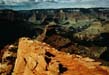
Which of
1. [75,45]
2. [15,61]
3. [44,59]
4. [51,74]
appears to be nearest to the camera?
[51,74]

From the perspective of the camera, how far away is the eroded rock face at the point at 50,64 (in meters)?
10.4

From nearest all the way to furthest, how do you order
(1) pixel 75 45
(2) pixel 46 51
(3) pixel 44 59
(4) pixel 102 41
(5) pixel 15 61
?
(3) pixel 44 59 → (2) pixel 46 51 → (5) pixel 15 61 → (1) pixel 75 45 → (4) pixel 102 41

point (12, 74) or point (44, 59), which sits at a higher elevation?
point (44, 59)

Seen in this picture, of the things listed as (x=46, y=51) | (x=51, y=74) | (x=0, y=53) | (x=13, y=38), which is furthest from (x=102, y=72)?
(x=13, y=38)

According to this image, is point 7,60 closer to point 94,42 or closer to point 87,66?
point 87,66

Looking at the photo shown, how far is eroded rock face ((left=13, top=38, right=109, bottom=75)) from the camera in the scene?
409 inches

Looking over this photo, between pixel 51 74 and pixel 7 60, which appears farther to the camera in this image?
pixel 7 60

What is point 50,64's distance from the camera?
412 inches

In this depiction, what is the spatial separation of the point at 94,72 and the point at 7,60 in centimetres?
593

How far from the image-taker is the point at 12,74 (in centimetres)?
1295

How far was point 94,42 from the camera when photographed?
19531 millimetres

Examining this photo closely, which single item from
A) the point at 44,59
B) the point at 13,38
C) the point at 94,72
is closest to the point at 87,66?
the point at 94,72

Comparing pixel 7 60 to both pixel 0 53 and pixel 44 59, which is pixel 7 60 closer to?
pixel 0 53

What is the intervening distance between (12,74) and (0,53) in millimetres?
4037
